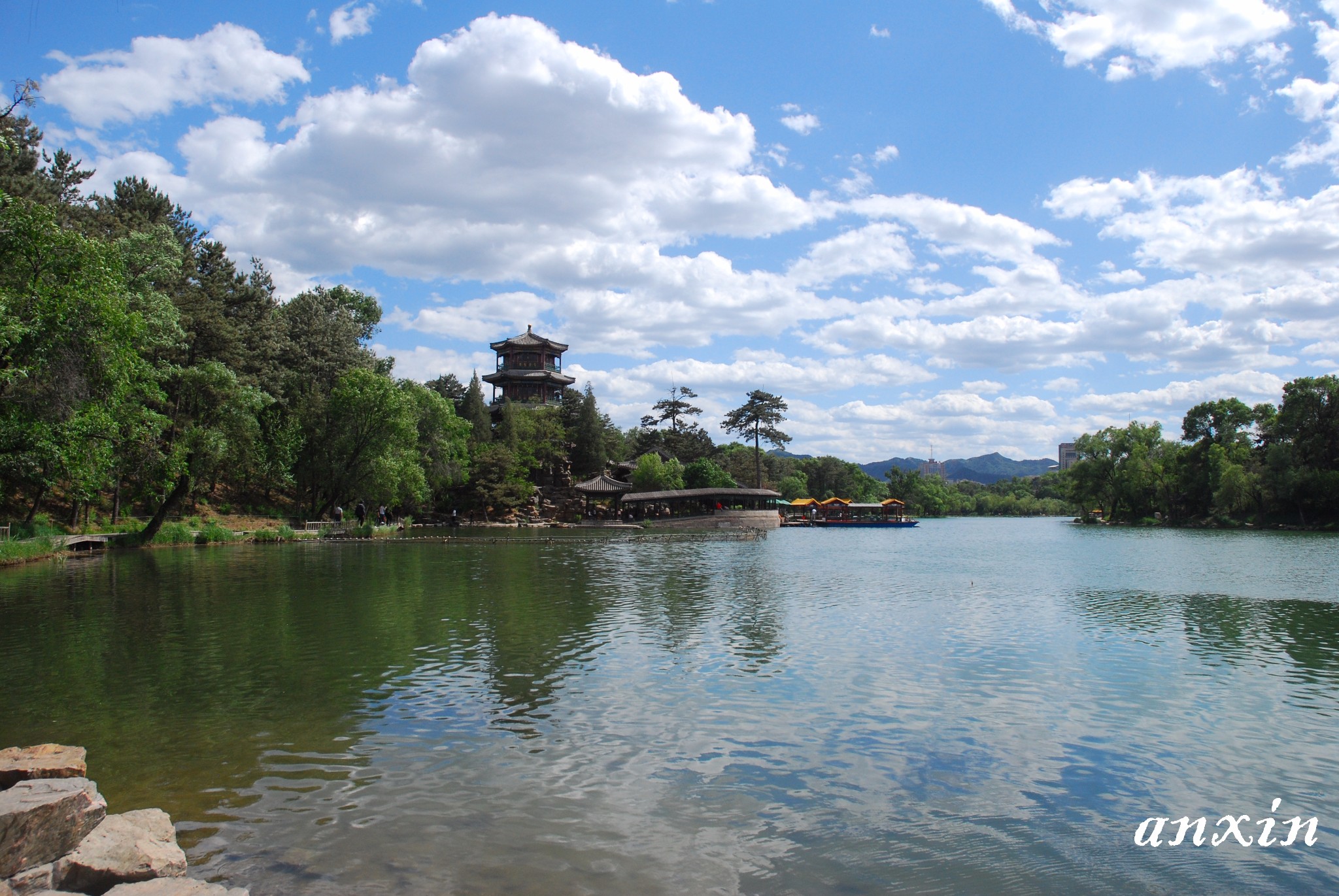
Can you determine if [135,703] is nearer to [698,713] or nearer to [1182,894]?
[698,713]

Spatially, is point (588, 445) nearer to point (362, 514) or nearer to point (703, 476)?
point (703, 476)

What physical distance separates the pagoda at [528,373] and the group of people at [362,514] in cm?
3497

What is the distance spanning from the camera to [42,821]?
4.40 metres

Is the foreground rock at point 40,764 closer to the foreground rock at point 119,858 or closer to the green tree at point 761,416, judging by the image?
the foreground rock at point 119,858

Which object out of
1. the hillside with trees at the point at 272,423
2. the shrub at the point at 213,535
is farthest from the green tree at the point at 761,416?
the shrub at the point at 213,535

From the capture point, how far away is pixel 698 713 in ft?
29.2

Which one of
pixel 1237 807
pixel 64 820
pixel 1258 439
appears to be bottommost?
pixel 1237 807

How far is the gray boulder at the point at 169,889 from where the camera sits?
4.07 metres

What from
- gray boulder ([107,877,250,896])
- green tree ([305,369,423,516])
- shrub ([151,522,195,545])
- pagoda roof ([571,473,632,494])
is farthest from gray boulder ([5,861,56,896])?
pagoda roof ([571,473,632,494])

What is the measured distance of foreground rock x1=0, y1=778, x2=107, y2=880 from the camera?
4.29m

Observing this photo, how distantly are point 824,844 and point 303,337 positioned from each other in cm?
4941

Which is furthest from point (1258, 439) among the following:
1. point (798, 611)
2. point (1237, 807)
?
point (1237, 807)

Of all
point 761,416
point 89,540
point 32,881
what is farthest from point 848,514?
point 32,881

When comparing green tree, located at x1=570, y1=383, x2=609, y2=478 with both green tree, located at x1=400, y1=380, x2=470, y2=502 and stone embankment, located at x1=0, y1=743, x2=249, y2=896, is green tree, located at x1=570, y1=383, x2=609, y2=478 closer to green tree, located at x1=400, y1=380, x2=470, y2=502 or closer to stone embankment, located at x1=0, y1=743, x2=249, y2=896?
green tree, located at x1=400, y1=380, x2=470, y2=502
